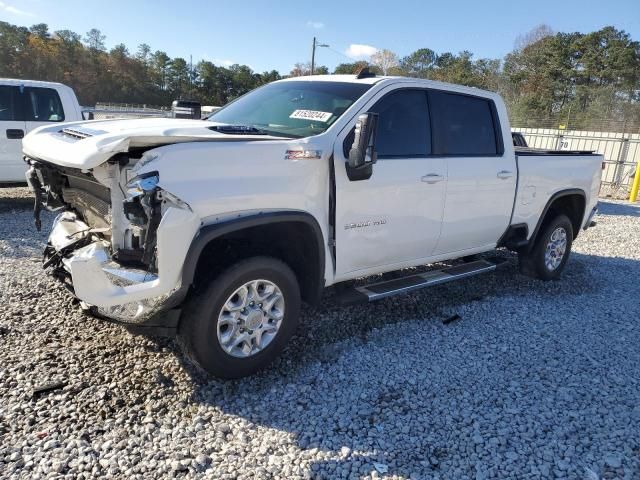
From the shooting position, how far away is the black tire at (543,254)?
5.80 m

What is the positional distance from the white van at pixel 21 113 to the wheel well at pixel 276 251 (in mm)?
6289

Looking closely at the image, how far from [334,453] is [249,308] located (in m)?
1.04

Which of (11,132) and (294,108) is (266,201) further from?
(11,132)

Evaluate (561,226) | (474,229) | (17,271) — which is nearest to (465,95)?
(474,229)

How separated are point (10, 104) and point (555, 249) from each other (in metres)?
8.25

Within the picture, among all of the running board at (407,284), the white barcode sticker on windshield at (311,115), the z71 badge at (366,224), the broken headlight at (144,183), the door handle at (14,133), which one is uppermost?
the white barcode sticker on windshield at (311,115)

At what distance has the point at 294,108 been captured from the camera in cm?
404

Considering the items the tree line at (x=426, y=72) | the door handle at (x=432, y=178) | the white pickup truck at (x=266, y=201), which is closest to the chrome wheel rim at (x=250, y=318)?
the white pickup truck at (x=266, y=201)

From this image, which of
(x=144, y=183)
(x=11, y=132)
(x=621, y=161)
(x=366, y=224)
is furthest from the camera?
(x=621, y=161)

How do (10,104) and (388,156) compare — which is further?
(10,104)

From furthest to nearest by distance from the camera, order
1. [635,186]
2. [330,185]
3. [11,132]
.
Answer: [635,186], [11,132], [330,185]

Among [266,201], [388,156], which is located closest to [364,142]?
[388,156]

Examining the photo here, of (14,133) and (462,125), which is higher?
(462,125)

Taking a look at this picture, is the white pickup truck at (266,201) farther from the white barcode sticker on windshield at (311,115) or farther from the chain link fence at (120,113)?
the chain link fence at (120,113)
